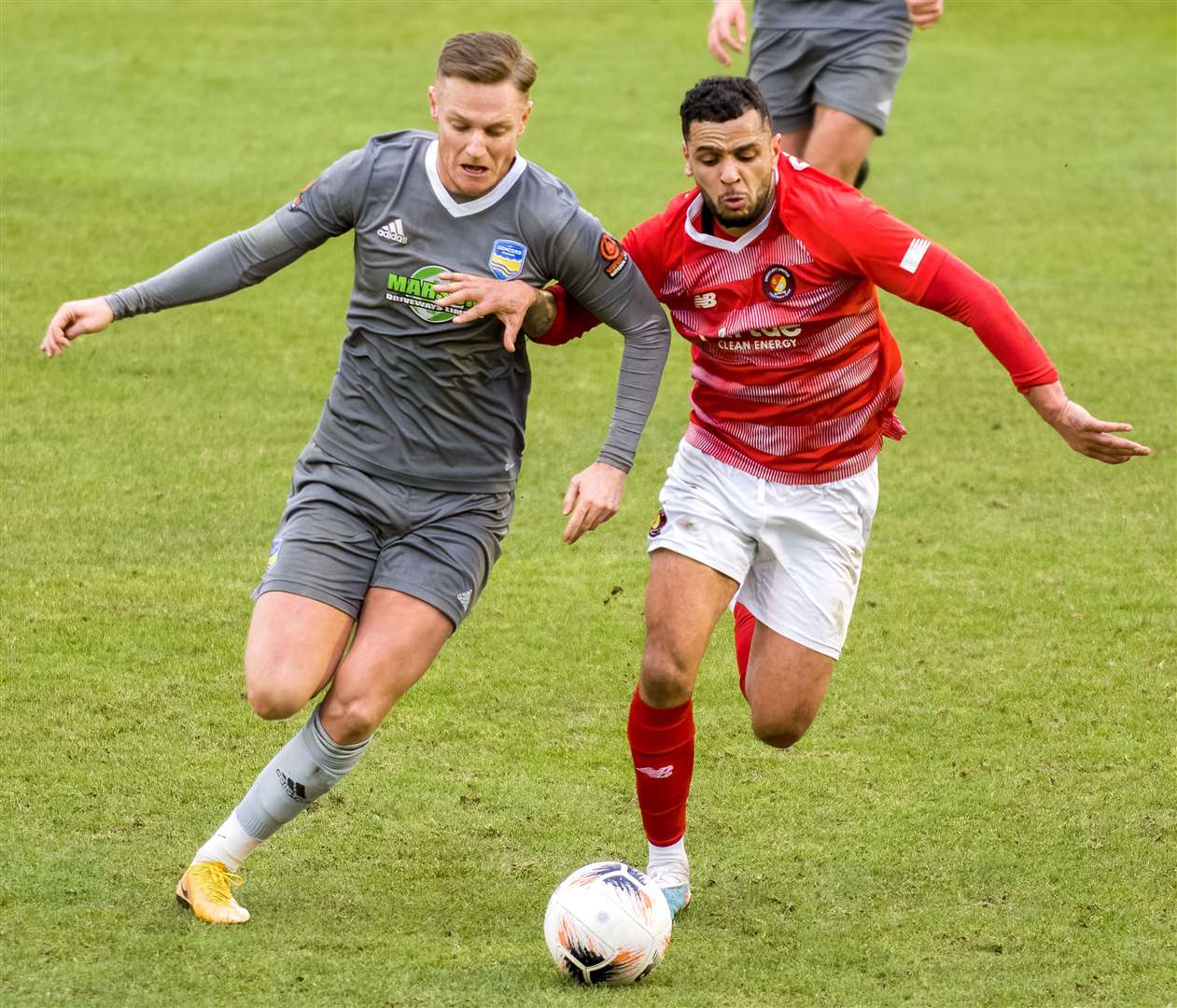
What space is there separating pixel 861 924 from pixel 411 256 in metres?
2.35

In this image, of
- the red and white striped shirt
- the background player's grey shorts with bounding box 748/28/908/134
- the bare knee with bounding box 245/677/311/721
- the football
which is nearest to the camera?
the football

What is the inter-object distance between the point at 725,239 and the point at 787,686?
4.55 feet

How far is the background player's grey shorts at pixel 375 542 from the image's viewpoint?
5273mm

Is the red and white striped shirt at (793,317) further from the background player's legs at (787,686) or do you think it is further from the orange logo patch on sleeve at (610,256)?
the background player's legs at (787,686)

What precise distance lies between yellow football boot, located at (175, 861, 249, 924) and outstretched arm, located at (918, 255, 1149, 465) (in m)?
2.62

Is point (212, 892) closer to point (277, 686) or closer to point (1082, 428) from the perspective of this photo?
point (277, 686)

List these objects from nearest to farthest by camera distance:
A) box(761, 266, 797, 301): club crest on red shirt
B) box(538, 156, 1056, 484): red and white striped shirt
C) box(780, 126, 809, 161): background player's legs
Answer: box(538, 156, 1056, 484): red and white striped shirt → box(761, 266, 797, 301): club crest on red shirt → box(780, 126, 809, 161): background player's legs

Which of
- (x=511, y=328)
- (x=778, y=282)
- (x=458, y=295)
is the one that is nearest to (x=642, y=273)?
(x=778, y=282)

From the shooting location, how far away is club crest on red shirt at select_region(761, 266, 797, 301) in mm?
5492

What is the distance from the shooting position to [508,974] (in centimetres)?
490

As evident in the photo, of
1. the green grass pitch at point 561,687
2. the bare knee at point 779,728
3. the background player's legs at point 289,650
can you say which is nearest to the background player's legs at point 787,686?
the bare knee at point 779,728

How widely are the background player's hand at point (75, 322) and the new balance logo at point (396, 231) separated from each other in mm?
817

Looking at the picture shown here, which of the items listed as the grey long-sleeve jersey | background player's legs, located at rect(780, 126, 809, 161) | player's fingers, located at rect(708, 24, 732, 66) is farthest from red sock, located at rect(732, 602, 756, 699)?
background player's legs, located at rect(780, 126, 809, 161)

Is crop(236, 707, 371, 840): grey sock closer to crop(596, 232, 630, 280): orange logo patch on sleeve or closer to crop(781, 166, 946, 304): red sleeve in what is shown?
crop(596, 232, 630, 280): orange logo patch on sleeve
